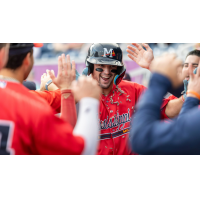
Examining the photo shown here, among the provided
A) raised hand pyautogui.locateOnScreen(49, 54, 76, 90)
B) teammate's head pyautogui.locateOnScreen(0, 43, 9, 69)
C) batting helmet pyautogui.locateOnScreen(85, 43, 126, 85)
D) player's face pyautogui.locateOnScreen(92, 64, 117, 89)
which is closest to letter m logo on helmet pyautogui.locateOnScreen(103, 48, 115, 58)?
batting helmet pyautogui.locateOnScreen(85, 43, 126, 85)

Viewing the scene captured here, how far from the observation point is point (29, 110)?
4.06 ft

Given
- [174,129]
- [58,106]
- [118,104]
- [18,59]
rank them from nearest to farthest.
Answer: [174,129] < [18,59] < [58,106] < [118,104]

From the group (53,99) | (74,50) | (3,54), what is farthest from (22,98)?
(74,50)

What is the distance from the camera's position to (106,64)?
3068 mm

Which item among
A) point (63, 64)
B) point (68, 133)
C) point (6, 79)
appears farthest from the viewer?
point (63, 64)

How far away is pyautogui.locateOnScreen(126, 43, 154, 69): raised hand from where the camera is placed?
2.84 meters

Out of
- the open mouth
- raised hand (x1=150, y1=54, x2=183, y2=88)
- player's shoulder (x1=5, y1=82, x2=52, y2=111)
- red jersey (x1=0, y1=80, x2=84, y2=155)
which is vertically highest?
the open mouth

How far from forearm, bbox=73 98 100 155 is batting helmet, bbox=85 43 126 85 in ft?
5.77

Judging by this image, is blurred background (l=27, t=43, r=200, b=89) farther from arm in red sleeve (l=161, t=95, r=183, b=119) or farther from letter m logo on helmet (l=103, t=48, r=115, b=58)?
arm in red sleeve (l=161, t=95, r=183, b=119)

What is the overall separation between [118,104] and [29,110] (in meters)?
1.96

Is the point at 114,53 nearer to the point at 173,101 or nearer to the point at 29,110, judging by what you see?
the point at 173,101

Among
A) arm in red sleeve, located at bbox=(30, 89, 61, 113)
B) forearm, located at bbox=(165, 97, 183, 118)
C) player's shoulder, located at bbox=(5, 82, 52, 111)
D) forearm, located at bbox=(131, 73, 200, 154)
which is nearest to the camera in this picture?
forearm, located at bbox=(131, 73, 200, 154)

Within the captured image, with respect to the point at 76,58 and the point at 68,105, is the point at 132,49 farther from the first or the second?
the point at 76,58

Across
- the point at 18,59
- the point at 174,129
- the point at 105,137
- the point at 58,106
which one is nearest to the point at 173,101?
the point at 105,137
